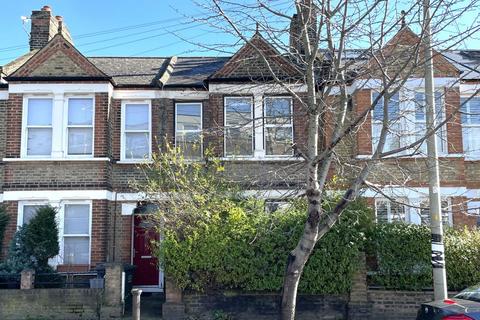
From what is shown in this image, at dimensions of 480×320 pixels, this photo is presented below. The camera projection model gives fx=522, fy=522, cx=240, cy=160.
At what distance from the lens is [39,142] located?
14.7m

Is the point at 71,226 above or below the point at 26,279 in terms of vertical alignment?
above

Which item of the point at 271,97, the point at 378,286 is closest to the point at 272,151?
the point at 271,97

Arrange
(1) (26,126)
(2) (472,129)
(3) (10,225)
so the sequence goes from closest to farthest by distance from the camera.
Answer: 1. (3) (10,225)
2. (1) (26,126)
3. (2) (472,129)

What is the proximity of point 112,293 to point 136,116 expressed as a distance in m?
5.89

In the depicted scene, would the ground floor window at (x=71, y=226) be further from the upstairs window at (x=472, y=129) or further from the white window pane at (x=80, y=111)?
the upstairs window at (x=472, y=129)

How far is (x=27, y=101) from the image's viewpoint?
48.4 feet

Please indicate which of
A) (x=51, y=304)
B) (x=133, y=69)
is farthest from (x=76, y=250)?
(x=133, y=69)

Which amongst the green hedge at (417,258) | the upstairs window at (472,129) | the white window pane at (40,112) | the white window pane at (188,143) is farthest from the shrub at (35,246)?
the upstairs window at (472,129)

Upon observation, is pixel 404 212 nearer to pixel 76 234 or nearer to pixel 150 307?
pixel 150 307

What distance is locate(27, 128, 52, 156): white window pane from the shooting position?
577 inches

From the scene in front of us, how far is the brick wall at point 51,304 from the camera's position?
11.3 metres

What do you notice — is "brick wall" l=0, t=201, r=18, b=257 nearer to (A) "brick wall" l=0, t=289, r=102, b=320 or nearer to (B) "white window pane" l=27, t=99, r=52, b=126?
(B) "white window pane" l=27, t=99, r=52, b=126

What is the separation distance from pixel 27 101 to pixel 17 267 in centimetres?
490

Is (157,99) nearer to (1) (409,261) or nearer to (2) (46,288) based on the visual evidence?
(2) (46,288)
